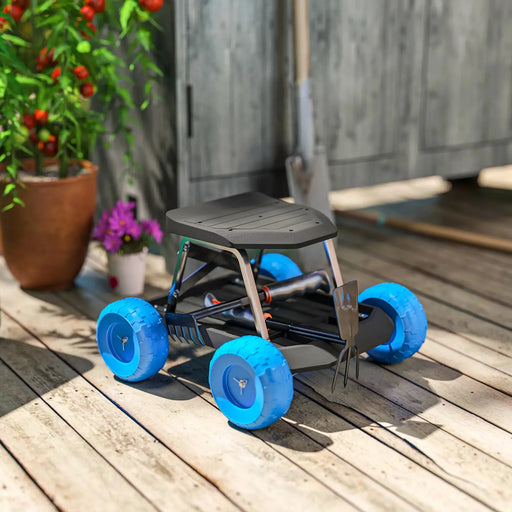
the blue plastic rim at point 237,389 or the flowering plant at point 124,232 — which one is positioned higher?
the flowering plant at point 124,232

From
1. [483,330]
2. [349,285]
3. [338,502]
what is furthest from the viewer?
[483,330]

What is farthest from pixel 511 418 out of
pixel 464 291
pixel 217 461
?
pixel 464 291

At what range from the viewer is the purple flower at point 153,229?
261 cm

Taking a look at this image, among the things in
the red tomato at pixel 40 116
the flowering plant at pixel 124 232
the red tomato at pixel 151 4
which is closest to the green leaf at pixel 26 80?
the red tomato at pixel 40 116

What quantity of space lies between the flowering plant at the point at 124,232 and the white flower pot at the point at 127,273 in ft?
0.07

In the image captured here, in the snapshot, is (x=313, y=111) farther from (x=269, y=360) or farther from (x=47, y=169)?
(x=269, y=360)

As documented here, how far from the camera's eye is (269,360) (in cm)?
172

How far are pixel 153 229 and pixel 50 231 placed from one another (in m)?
0.33

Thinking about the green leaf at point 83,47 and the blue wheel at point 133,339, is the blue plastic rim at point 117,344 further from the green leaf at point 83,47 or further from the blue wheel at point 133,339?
the green leaf at point 83,47

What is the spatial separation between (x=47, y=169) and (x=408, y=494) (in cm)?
182

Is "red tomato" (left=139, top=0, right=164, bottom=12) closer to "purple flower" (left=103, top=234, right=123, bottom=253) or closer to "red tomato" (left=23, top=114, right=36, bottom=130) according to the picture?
"red tomato" (left=23, top=114, right=36, bottom=130)

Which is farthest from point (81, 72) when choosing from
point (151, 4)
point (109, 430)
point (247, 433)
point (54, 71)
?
point (247, 433)

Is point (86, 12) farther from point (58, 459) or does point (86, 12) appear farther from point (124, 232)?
point (58, 459)

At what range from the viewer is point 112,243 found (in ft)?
8.58
